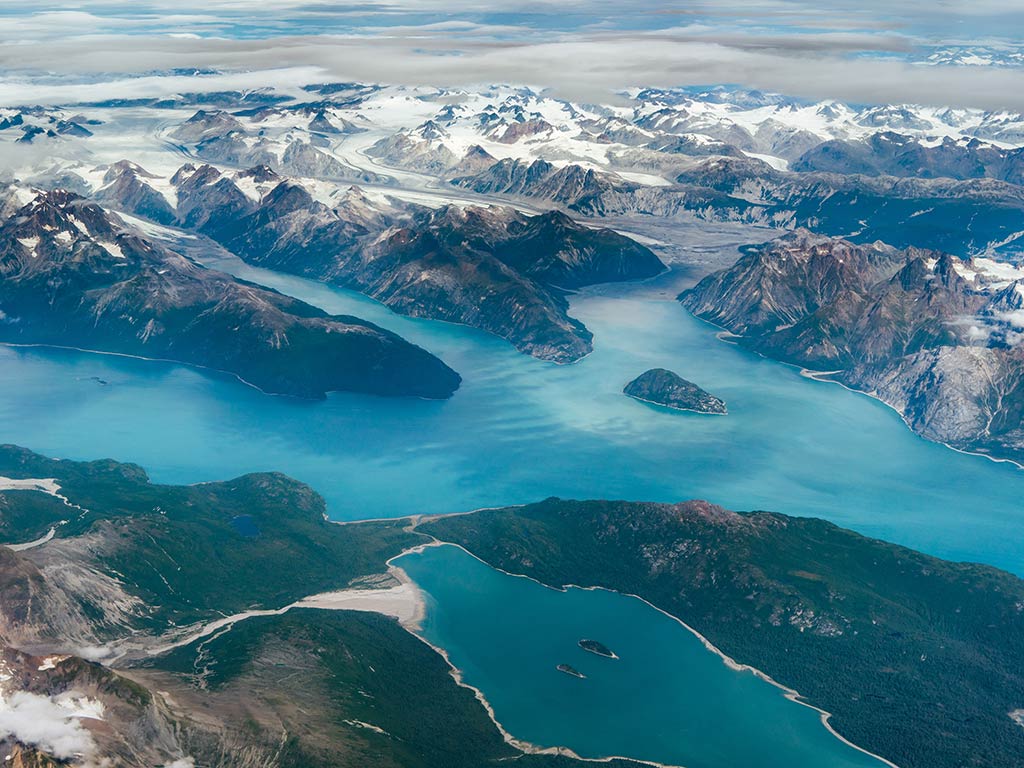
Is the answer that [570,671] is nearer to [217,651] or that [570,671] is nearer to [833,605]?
[833,605]

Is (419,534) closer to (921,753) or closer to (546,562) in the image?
(546,562)

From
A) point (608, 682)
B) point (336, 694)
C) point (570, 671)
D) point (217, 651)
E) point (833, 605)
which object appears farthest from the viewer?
point (833, 605)

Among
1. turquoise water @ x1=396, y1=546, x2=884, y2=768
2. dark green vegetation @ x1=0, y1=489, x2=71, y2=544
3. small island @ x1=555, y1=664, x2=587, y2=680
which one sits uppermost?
dark green vegetation @ x1=0, y1=489, x2=71, y2=544

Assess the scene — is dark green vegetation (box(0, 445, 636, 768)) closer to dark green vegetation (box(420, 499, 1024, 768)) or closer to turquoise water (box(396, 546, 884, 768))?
turquoise water (box(396, 546, 884, 768))

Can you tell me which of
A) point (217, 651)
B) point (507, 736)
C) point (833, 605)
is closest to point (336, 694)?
point (217, 651)

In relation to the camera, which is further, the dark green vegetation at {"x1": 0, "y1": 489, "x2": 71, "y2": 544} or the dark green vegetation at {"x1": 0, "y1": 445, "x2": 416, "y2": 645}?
the dark green vegetation at {"x1": 0, "y1": 489, "x2": 71, "y2": 544}

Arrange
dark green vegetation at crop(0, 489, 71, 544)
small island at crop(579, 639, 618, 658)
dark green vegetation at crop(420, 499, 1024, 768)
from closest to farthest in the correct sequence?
dark green vegetation at crop(420, 499, 1024, 768), small island at crop(579, 639, 618, 658), dark green vegetation at crop(0, 489, 71, 544)

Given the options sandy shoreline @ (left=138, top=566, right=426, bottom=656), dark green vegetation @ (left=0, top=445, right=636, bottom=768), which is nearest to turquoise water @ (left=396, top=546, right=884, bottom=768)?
sandy shoreline @ (left=138, top=566, right=426, bottom=656)
